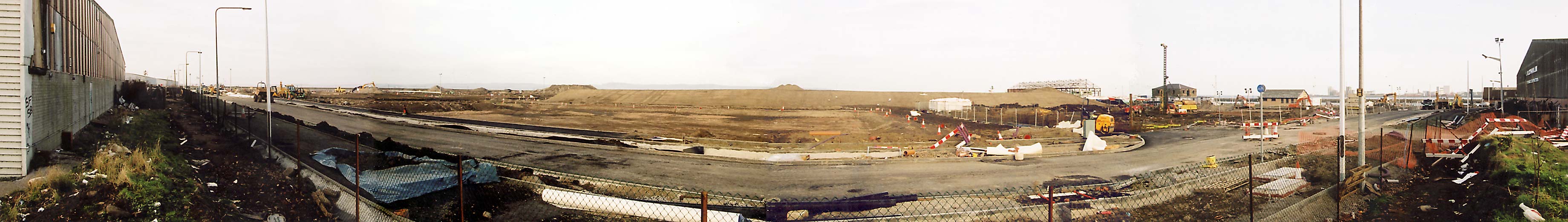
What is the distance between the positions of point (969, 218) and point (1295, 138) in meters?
16.2

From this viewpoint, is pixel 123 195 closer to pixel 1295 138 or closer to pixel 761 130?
pixel 761 130

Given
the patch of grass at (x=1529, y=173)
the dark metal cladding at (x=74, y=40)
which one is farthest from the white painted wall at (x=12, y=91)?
the patch of grass at (x=1529, y=173)

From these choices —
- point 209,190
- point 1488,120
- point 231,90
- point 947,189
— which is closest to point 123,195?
point 209,190

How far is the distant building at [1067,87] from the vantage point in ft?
62.5

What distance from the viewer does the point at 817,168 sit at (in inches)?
472

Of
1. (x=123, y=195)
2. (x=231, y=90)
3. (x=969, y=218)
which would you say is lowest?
(x=969, y=218)

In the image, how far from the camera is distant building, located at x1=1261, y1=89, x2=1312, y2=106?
1043 inches

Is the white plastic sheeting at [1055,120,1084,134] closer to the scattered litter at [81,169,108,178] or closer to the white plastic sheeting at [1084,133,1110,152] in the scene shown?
the white plastic sheeting at [1084,133,1110,152]

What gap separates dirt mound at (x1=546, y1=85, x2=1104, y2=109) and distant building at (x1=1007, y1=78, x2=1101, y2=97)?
29 cm

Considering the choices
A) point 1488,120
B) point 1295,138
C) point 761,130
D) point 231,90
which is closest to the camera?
point 1488,120

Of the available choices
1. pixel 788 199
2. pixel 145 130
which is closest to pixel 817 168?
pixel 788 199

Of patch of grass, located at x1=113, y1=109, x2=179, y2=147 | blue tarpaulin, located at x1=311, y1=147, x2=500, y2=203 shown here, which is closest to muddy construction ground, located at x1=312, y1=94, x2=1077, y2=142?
patch of grass, located at x1=113, y1=109, x2=179, y2=147

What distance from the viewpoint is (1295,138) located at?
17.9 m

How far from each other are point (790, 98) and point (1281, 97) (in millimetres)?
23853
